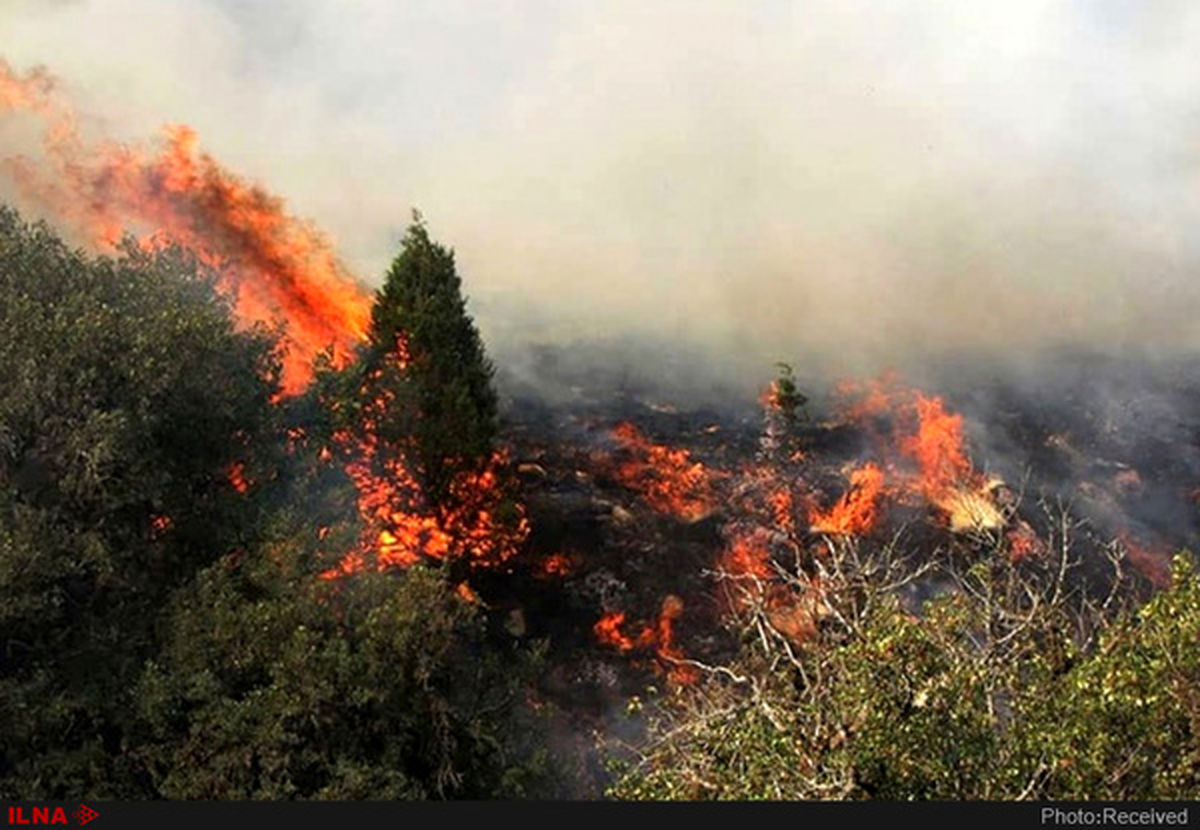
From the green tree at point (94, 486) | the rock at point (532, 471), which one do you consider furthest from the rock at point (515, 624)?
the green tree at point (94, 486)

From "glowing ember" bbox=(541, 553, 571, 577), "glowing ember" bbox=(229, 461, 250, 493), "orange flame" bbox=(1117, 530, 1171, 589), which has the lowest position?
"orange flame" bbox=(1117, 530, 1171, 589)

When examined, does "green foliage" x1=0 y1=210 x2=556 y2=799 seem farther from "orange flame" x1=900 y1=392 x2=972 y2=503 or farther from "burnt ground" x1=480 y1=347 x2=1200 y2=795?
"orange flame" x1=900 y1=392 x2=972 y2=503

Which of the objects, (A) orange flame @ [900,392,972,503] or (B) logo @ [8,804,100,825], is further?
(A) orange flame @ [900,392,972,503]

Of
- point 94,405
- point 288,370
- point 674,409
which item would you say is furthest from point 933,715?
point 674,409

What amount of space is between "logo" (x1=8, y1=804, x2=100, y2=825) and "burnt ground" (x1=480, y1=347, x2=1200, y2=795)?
64.4 feet

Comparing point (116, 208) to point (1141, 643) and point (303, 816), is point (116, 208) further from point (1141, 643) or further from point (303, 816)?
point (1141, 643)

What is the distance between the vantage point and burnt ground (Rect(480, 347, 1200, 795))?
46312 mm

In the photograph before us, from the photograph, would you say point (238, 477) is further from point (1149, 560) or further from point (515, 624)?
point (1149, 560)

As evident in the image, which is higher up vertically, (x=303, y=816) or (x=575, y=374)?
(x=575, y=374)

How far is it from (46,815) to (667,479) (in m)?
42.2

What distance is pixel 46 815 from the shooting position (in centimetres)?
2011

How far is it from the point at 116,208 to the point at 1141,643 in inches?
2354

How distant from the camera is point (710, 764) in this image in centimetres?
1588

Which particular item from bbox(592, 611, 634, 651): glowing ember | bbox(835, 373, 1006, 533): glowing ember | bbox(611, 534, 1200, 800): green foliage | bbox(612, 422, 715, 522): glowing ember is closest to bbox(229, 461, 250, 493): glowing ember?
bbox(592, 611, 634, 651): glowing ember
